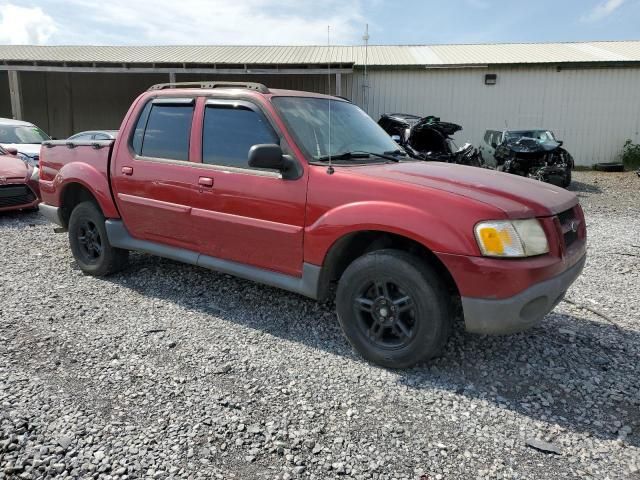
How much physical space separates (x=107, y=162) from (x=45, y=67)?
18551mm

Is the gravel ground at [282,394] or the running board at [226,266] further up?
the running board at [226,266]

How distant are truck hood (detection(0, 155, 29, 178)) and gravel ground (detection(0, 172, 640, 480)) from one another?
429cm

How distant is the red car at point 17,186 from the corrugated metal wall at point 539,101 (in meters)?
13.6

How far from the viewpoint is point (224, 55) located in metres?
21.2

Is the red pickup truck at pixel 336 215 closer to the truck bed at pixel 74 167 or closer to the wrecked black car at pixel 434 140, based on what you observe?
the truck bed at pixel 74 167

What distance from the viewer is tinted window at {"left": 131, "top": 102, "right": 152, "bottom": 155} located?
4586 mm

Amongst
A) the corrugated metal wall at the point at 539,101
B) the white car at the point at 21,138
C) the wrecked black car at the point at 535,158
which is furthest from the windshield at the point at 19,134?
the corrugated metal wall at the point at 539,101

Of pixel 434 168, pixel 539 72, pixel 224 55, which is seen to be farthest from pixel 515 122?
pixel 434 168

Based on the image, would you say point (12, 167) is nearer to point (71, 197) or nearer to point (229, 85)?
point (71, 197)

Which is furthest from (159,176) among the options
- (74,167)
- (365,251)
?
(365,251)

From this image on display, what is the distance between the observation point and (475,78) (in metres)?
18.2

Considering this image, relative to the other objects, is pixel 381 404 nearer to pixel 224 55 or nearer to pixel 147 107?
pixel 147 107

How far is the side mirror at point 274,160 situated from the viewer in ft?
10.8

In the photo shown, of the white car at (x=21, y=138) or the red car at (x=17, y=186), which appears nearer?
the red car at (x=17, y=186)
